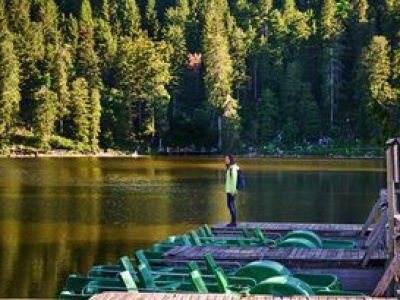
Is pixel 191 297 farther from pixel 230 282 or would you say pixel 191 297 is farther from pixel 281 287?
pixel 230 282

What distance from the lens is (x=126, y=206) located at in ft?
102

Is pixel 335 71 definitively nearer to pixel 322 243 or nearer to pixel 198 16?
pixel 198 16

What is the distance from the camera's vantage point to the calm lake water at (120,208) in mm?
18625

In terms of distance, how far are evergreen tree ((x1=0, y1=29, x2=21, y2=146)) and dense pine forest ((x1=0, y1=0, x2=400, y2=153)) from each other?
0.40 ft

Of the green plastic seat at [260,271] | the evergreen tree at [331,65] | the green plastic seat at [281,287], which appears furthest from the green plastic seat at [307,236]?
the evergreen tree at [331,65]

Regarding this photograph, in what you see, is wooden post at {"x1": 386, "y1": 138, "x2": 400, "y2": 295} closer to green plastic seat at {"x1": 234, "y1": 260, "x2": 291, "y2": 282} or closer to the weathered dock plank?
green plastic seat at {"x1": 234, "y1": 260, "x2": 291, "y2": 282}

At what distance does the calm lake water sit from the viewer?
1862 centimetres

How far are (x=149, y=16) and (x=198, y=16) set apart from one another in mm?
7757

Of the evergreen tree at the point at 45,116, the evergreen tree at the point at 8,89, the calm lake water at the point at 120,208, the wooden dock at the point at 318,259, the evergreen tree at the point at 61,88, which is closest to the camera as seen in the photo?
the wooden dock at the point at 318,259

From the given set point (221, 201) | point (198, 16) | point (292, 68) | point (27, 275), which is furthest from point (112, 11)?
point (27, 275)

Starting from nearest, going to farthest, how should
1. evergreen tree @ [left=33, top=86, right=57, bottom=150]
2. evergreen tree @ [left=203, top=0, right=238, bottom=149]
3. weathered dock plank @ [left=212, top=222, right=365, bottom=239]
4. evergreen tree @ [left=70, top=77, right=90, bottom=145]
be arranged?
weathered dock plank @ [left=212, top=222, right=365, bottom=239], evergreen tree @ [left=33, top=86, right=57, bottom=150], evergreen tree @ [left=70, top=77, right=90, bottom=145], evergreen tree @ [left=203, top=0, right=238, bottom=149]

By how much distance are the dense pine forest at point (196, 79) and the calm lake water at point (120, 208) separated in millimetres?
30635

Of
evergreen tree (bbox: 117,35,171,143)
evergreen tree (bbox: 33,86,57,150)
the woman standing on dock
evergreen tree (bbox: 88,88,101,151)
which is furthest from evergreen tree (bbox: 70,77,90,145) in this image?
the woman standing on dock

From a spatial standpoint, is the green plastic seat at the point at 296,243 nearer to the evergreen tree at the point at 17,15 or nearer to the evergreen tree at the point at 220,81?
the evergreen tree at the point at 220,81
